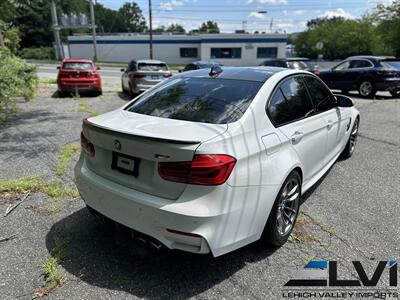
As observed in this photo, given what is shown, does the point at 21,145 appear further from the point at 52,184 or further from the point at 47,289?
the point at 47,289

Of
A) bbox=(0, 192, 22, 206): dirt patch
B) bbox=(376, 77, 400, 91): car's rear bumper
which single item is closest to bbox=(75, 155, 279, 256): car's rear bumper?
bbox=(0, 192, 22, 206): dirt patch

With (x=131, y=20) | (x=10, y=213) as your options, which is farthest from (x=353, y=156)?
(x=131, y=20)

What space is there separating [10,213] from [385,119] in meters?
9.47

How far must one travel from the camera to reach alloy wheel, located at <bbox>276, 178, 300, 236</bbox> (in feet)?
10.1

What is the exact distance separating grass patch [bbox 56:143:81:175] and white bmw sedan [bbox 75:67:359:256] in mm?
2143

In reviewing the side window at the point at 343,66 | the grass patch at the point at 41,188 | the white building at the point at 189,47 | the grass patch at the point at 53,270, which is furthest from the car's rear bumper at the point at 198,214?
the white building at the point at 189,47

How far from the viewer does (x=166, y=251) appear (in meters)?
3.08

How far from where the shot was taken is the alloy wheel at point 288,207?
10.1 feet

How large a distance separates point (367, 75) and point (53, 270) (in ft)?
46.6

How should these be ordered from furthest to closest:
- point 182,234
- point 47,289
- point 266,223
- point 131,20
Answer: point 131,20, point 266,223, point 47,289, point 182,234

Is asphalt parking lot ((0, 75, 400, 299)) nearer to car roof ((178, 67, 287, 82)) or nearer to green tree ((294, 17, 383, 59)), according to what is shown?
car roof ((178, 67, 287, 82))

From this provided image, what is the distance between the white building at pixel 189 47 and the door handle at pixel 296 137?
45092mm

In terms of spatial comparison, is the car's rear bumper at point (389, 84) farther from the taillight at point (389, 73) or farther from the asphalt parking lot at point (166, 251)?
the asphalt parking lot at point (166, 251)

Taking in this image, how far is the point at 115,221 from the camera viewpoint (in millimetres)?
2744
